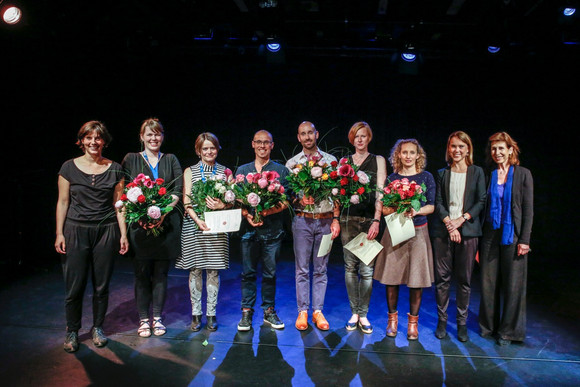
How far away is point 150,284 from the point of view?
3391 mm

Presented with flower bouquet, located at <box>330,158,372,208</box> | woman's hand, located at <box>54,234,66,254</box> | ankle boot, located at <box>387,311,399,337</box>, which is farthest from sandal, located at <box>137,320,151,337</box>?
ankle boot, located at <box>387,311,399,337</box>

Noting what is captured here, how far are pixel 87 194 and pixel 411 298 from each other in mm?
2712

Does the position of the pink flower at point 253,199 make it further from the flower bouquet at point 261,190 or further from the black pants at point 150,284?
the black pants at point 150,284

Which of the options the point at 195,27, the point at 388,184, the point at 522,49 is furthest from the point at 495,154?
the point at 195,27

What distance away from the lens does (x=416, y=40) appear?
5.54 m

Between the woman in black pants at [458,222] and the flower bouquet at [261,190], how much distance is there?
134 centimetres

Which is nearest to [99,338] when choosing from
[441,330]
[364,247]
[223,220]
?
[223,220]

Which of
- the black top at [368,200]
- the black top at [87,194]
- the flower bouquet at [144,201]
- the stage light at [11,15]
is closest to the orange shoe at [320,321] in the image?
the black top at [368,200]

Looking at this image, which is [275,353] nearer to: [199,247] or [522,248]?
[199,247]

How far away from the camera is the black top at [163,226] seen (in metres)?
3.24

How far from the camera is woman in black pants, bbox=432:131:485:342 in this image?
3221mm

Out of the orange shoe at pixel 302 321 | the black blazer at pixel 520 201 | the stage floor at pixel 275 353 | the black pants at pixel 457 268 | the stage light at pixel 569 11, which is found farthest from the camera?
the stage light at pixel 569 11

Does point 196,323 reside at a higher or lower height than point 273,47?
lower

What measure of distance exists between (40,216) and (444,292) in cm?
618
